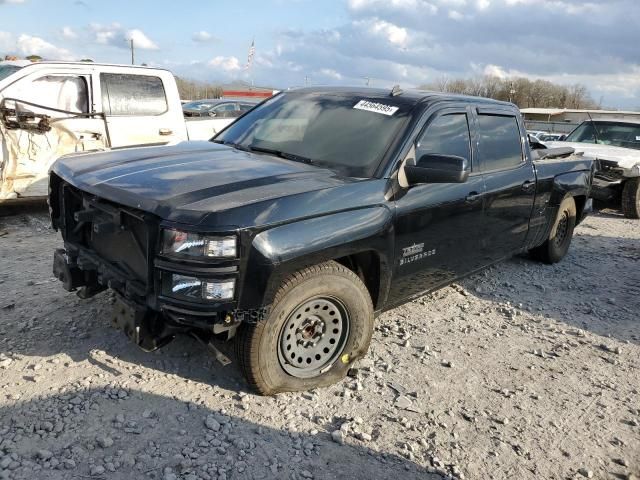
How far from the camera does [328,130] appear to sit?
3.73 m

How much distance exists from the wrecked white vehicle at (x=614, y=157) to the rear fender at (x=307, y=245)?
22.1 ft

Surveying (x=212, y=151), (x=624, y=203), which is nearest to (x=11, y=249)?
(x=212, y=151)

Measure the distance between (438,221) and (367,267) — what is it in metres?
0.67

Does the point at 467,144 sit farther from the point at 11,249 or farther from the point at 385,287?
the point at 11,249

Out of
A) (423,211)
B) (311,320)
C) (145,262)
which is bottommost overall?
(311,320)

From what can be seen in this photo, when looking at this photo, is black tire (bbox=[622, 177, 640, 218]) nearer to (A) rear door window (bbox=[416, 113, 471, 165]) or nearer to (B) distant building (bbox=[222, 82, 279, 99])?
(A) rear door window (bbox=[416, 113, 471, 165])

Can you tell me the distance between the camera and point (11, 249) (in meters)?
5.44

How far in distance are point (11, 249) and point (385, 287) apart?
416 centimetres

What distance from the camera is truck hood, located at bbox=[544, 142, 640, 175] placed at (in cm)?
895

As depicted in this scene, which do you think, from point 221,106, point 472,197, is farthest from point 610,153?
point 221,106

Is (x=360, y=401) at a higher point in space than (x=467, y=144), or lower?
lower

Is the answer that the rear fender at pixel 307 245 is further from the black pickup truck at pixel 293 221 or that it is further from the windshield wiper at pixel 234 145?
the windshield wiper at pixel 234 145

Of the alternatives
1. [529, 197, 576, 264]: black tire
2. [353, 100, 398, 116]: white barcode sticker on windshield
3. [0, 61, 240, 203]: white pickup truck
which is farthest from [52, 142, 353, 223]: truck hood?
[529, 197, 576, 264]: black tire

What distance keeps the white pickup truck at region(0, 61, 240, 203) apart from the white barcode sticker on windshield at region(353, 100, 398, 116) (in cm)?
291
